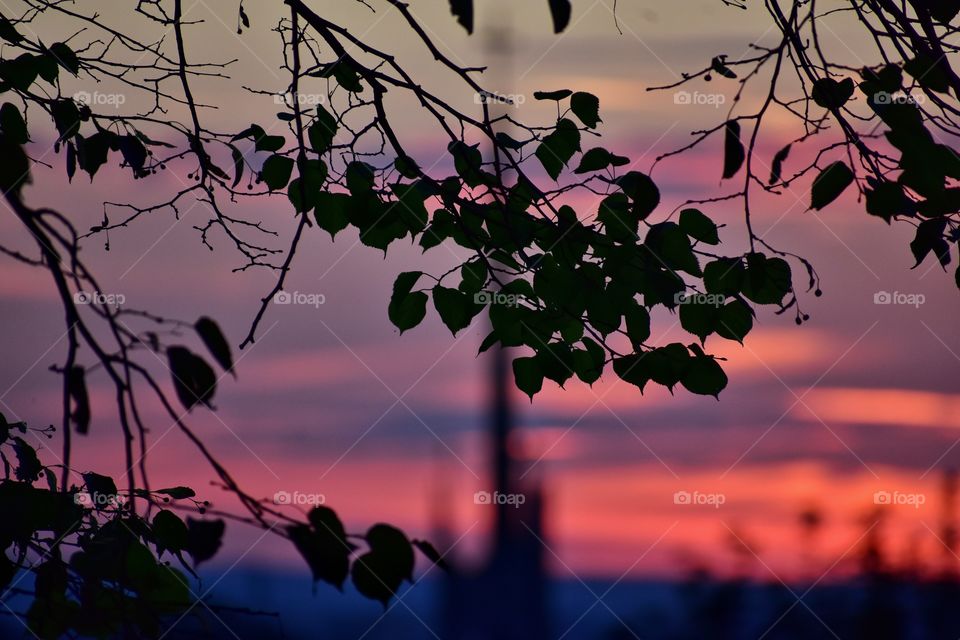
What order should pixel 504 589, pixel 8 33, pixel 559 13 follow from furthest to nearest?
pixel 504 589 < pixel 8 33 < pixel 559 13

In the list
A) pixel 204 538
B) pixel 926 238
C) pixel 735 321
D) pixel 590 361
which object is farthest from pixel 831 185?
pixel 204 538

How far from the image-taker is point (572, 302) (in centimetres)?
244

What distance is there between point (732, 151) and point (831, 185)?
0.23 m

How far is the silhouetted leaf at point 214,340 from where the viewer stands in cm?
192

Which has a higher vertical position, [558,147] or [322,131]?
[558,147]

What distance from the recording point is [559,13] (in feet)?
5.04

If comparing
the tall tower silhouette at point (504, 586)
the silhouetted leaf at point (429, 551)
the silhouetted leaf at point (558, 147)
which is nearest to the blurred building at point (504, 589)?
the tall tower silhouette at point (504, 586)

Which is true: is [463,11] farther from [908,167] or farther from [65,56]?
[65,56]

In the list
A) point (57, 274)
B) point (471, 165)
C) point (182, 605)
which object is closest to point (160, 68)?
point (57, 274)

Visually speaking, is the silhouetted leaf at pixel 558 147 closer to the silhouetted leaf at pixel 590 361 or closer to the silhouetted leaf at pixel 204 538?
the silhouetted leaf at pixel 590 361

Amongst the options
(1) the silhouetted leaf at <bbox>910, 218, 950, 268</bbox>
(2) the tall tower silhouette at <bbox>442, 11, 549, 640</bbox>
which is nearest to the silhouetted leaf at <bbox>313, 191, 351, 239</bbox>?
(1) the silhouetted leaf at <bbox>910, 218, 950, 268</bbox>

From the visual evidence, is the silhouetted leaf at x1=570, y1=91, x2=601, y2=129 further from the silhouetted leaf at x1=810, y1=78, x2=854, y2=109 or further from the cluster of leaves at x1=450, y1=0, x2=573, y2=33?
the cluster of leaves at x1=450, y1=0, x2=573, y2=33

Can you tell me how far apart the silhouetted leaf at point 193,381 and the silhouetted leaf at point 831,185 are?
1.27 meters

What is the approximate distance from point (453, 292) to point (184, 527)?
2.74ft
